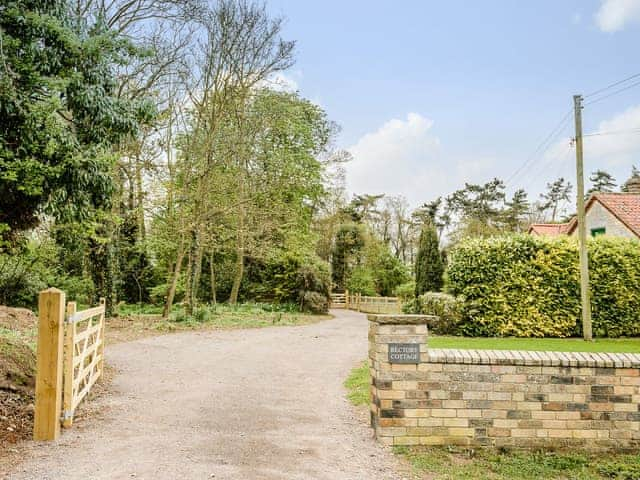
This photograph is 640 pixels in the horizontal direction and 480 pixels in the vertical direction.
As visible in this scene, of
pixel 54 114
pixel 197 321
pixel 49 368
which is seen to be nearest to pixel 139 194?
pixel 197 321

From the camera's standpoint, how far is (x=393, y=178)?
32.2m

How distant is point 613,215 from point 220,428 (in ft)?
61.6

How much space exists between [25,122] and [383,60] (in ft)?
32.8

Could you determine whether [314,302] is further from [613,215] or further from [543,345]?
[613,215]

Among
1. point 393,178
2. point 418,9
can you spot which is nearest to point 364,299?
point 393,178

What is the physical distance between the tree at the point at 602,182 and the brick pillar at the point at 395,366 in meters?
41.2

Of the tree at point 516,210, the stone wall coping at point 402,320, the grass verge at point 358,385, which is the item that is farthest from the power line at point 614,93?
the tree at point 516,210

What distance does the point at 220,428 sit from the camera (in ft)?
16.9

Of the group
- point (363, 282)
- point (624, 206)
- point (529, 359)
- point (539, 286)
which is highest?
point (624, 206)

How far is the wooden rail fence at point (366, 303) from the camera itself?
24466 mm

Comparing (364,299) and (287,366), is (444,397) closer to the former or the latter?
(287,366)

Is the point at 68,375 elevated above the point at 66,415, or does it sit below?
above

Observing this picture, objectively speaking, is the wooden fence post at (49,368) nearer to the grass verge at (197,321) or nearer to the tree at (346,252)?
the grass verge at (197,321)

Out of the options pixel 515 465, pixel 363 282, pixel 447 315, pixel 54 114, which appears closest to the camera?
pixel 515 465
